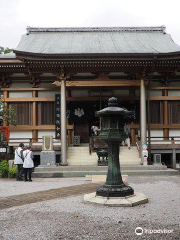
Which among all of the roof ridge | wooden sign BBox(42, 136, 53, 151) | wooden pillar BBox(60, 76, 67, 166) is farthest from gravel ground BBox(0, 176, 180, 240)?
the roof ridge

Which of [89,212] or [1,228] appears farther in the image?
[89,212]

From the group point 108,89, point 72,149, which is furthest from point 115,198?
point 108,89

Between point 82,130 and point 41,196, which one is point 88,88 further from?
point 41,196

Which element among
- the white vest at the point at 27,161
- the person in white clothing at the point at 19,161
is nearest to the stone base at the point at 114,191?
the white vest at the point at 27,161

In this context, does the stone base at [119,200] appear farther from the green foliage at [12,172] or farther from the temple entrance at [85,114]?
the temple entrance at [85,114]

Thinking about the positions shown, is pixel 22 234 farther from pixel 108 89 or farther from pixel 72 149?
pixel 108 89

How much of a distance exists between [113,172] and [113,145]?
0.75 metres

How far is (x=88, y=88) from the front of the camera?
16922 millimetres

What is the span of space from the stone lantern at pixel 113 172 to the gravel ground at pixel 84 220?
39cm

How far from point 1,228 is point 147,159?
35.2 ft

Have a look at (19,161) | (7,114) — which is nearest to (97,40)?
(7,114)

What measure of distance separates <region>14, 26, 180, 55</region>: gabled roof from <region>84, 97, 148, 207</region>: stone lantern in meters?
9.14

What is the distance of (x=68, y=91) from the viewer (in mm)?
17062

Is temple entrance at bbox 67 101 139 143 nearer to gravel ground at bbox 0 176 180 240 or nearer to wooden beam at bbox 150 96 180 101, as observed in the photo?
wooden beam at bbox 150 96 180 101
